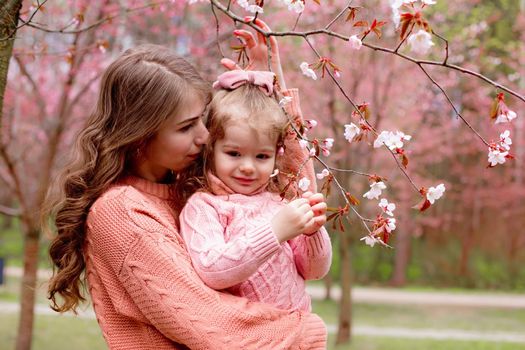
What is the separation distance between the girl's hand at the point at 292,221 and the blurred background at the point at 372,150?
3.67ft

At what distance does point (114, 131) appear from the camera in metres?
2.14

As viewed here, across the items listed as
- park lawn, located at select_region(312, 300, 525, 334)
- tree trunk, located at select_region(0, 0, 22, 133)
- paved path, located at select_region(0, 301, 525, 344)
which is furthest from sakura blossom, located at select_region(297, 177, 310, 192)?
park lawn, located at select_region(312, 300, 525, 334)

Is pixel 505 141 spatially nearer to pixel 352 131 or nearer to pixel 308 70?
pixel 352 131

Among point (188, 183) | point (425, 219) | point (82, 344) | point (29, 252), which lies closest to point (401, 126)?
point (425, 219)

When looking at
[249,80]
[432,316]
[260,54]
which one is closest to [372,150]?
[432,316]

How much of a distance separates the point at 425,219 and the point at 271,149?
16.2 metres

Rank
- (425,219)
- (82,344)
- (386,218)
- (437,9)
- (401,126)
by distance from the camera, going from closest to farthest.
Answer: (386,218)
(82,344)
(437,9)
(401,126)
(425,219)

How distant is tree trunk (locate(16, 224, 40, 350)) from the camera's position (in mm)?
6582

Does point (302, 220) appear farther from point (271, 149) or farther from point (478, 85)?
point (478, 85)

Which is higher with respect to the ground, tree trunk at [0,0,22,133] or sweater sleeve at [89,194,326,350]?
tree trunk at [0,0,22,133]

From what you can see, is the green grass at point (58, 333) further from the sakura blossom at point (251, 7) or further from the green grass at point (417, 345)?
the sakura blossom at point (251, 7)

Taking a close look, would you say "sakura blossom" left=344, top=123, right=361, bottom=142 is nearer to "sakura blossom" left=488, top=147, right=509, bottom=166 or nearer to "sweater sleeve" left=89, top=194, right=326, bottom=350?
"sakura blossom" left=488, top=147, right=509, bottom=166

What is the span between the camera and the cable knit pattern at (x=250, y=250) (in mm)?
1888

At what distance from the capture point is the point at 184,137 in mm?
2102
